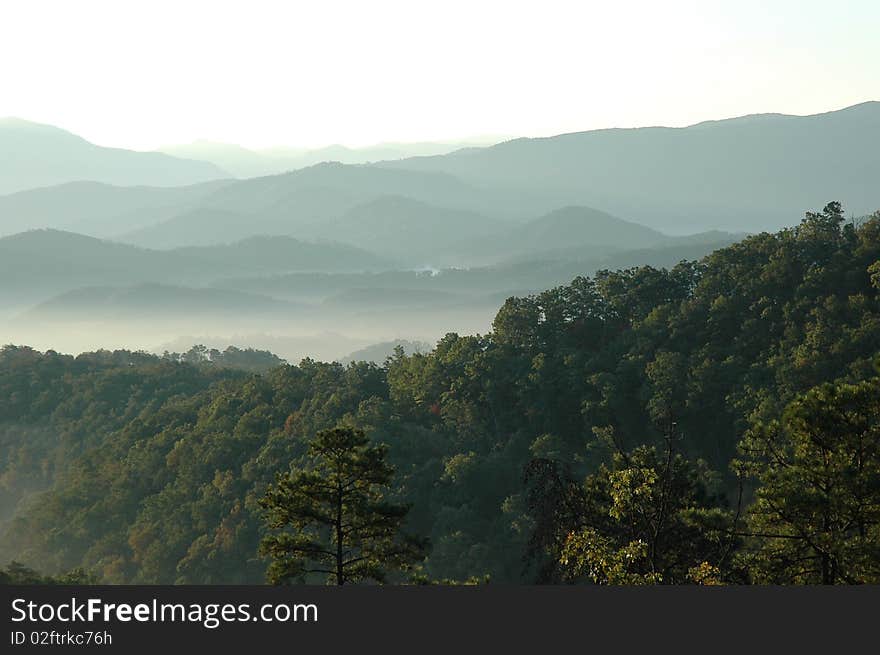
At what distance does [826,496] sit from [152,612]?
11.0 metres

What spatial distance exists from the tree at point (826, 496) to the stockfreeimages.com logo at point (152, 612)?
7965 mm

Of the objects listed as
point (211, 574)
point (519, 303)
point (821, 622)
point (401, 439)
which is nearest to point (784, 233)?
point (519, 303)

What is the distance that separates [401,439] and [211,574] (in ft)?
42.7

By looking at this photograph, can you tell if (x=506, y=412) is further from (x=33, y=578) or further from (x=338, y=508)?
(x=338, y=508)

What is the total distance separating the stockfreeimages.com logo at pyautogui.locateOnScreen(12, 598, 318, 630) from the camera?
12.9 m

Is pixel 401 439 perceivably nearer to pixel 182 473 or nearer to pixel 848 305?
pixel 182 473

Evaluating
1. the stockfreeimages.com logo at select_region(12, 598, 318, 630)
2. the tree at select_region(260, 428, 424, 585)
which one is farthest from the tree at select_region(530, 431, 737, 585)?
the stockfreeimages.com logo at select_region(12, 598, 318, 630)

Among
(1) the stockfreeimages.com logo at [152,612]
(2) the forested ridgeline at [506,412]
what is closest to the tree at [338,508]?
(1) the stockfreeimages.com logo at [152,612]

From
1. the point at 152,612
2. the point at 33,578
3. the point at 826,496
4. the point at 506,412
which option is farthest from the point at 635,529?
the point at 506,412

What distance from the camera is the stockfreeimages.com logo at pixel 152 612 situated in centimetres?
1294

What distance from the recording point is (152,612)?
12.9 metres

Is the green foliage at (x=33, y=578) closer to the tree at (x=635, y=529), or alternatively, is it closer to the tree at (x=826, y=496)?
the tree at (x=635, y=529)

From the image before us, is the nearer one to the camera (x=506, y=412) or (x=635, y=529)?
(x=635, y=529)

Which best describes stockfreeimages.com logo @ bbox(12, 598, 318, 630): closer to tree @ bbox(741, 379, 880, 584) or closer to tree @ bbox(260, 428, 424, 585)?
tree @ bbox(260, 428, 424, 585)
